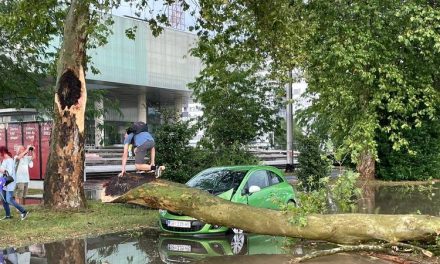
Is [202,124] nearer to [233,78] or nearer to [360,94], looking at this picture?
[233,78]

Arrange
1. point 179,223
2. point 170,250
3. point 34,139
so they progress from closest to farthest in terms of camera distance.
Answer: point 170,250 → point 179,223 → point 34,139

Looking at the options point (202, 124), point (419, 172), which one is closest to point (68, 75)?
point (202, 124)

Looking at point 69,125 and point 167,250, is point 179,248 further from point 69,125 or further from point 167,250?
point 69,125

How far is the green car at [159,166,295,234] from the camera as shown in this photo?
10.2 metres

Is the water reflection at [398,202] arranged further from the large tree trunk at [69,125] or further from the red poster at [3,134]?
the red poster at [3,134]

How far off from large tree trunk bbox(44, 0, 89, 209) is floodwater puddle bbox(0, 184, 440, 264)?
9.31 ft

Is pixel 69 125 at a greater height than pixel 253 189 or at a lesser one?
greater

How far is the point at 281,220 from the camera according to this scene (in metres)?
8.07

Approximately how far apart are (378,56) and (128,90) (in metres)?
45.0

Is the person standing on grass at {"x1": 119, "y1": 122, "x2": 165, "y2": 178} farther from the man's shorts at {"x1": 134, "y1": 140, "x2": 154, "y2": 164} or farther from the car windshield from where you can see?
the car windshield

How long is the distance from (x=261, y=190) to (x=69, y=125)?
17.3 feet

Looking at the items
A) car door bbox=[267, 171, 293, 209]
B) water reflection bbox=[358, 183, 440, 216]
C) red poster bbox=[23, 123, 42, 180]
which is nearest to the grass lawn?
car door bbox=[267, 171, 293, 209]

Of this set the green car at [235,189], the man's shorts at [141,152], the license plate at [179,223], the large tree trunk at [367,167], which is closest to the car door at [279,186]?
the green car at [235,189]

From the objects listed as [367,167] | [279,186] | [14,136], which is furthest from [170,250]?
[367,167]
